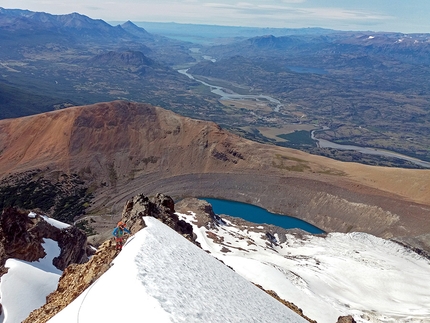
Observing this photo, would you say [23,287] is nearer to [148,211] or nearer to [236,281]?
[148,211]

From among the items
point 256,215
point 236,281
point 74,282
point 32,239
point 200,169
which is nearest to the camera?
point 74,282

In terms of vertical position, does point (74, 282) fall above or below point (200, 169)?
above

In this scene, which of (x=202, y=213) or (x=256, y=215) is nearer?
(x=202, y=213)

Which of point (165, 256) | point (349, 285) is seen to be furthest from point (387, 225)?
point (165, 256)

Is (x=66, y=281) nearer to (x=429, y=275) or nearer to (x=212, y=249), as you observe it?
(x=212, y=249)

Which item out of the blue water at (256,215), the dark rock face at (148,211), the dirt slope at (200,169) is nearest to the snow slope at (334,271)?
the dark rock face at (148,211)

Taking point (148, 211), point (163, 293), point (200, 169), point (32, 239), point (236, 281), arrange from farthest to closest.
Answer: point (200, 169), point (32, 239), point (148, 211), point (236, 281), point (163, 293)

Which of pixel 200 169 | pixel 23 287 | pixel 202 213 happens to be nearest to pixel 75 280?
pixel 23 287

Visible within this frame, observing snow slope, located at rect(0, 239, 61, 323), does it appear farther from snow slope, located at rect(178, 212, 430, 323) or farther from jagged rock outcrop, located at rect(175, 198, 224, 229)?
jagged rock outcrop, located at rect(175, 198, 224, 229)
